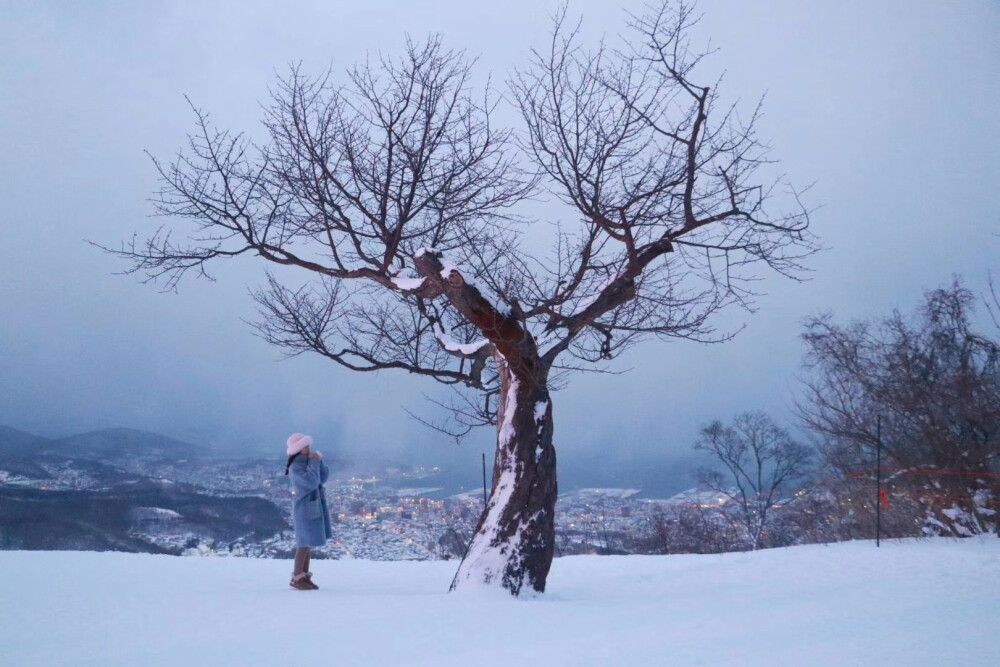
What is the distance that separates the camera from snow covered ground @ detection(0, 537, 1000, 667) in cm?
349

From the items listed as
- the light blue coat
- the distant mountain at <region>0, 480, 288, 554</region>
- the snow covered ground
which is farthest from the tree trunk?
the distant mountain at <region>0, 480, 288, 554</region>

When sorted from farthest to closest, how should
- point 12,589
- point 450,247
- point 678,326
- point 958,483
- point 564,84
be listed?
1. point 958,483
2. point 450,247
3. point 678,326
4. point 564,84
5. point 12,589

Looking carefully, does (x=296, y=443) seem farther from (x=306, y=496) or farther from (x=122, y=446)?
(x=122, y=446)

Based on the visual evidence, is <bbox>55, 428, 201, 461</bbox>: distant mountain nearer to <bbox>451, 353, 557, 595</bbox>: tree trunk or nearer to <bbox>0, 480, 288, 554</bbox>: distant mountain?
<bbox>0, 480, 288, 554</bbox>: distant mountain

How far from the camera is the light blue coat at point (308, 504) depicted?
21.6 feet

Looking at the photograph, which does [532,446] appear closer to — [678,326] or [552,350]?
[552,350]

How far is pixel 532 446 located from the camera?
22.6 ft

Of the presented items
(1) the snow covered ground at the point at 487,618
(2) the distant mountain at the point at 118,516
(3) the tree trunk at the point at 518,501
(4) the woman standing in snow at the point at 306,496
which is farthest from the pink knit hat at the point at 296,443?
(2) the distant mountain at the point at 118,516

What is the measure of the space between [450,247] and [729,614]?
5.56 meters

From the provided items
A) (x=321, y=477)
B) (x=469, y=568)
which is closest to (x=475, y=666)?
(x=469, y=568)

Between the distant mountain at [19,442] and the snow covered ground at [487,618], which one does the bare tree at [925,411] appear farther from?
the distant mountain at [19,442]

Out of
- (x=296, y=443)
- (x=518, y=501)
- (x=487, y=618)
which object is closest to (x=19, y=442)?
(x=296, y=443)

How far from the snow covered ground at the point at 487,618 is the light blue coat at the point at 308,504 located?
49 centimetres

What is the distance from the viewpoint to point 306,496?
6.70 metres
